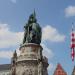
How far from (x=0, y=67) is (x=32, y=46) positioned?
24.0 meters

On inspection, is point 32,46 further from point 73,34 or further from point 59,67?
point 73,34

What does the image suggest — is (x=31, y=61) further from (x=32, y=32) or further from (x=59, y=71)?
(x=59, y=71)

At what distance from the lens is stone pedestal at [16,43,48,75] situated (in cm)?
6062

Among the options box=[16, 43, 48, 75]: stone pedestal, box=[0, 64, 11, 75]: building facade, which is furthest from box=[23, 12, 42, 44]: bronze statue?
box=[0, 64, 11, 75]: building facade

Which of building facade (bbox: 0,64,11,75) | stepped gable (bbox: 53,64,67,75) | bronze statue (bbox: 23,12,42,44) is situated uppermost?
bronze statue (bbox: 23,12,42,44)

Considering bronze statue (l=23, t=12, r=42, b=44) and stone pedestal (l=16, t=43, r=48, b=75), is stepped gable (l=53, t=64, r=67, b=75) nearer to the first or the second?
stone pedestal (l=16, t=43, r=48, b=75)

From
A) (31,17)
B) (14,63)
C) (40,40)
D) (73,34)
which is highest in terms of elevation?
(31,17)

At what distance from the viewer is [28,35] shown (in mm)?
64875

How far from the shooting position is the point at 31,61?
61.1 meters

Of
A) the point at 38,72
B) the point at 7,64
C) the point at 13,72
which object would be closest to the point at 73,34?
the point at 38,72

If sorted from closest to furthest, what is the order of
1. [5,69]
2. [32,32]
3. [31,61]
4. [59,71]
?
1. [31,61]
2. [32,32]
3. [59,71]
4. [5,69]

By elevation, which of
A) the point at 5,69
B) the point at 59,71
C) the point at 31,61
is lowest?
the point at 59,71

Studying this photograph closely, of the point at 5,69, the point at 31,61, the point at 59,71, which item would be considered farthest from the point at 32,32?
the point at 5,69

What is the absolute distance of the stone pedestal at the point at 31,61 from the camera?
60.6 m
